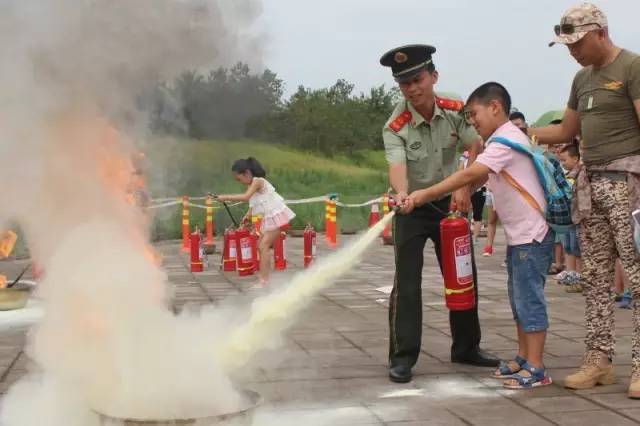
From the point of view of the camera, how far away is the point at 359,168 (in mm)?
18406

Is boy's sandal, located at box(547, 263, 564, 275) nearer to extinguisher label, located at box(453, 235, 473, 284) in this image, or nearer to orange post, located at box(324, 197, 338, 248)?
orange post, located at box(324, 197, 338, 248)

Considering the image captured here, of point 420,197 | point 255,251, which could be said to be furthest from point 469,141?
point 255,251

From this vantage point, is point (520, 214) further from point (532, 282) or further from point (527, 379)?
point (527, 379)

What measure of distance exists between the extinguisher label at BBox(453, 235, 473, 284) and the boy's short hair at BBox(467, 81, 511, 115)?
89 cm

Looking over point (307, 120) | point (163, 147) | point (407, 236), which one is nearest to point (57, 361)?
point (163, 147)

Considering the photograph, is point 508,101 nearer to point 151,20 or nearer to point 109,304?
point 151,20

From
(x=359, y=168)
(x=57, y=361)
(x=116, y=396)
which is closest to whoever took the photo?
(x=116, y=396)

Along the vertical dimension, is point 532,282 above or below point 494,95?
below

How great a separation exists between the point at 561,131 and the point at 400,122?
108cm

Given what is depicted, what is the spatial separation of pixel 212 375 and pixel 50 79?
68.5 inches

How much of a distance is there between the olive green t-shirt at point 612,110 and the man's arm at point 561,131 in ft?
0.73

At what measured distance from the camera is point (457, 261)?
5418 mm

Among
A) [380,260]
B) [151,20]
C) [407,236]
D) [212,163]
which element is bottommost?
[380,260]

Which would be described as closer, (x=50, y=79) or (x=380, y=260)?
(x=50, y=79)
